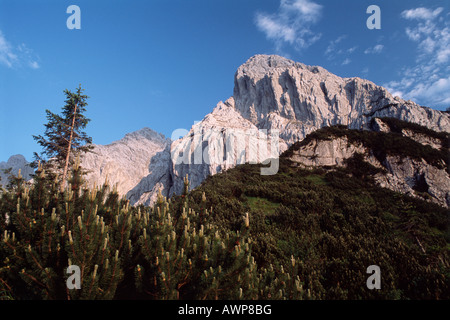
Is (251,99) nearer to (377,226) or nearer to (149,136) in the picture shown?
(149,136)

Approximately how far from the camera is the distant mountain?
200 ft

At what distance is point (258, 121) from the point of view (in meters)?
98.2

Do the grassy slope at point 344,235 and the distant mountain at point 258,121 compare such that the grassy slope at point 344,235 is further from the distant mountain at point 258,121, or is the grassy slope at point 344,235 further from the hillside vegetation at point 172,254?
the distant mountain at point 258,121

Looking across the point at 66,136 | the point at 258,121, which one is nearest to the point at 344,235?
the point at 66,136

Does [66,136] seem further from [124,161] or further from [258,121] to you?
[258,121]

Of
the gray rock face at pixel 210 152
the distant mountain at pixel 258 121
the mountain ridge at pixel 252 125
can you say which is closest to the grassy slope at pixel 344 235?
the mountain ridge at pixel 252 125

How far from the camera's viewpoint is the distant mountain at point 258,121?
61.0 metres

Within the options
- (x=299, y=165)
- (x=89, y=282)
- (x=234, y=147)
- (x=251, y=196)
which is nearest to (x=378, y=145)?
(x=299, y=165)

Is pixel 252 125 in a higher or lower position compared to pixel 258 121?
lower

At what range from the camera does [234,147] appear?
5922 centimetres

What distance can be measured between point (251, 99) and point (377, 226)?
329 feet
